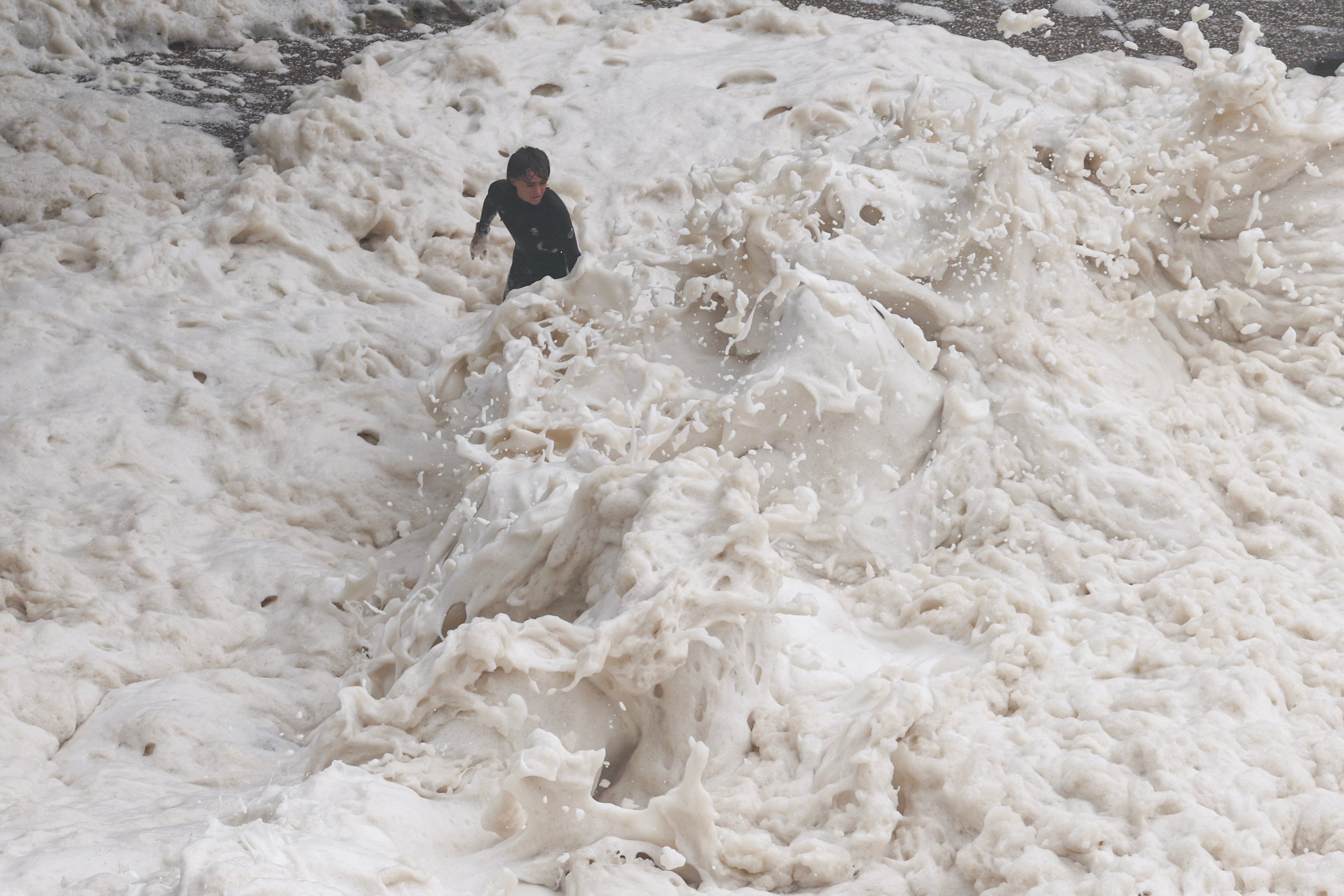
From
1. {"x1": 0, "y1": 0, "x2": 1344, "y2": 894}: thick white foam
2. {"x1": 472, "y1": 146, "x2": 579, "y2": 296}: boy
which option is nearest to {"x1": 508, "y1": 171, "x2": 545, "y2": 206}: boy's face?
{"x1": 472, "y1": 146, "x2": 579, "y2": 296}: boy

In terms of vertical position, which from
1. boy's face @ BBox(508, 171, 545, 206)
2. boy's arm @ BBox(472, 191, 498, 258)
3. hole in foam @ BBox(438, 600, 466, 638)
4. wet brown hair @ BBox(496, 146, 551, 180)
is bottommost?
hole in foam @ BBox(438, 600, 466, 638)

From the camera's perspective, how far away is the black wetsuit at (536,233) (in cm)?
393

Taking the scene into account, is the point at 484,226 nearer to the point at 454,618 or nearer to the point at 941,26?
the point at 454,618

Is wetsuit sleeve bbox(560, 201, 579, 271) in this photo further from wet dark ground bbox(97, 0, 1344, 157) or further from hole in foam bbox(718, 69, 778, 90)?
wet dark ground bbox(97, 0, 1344, 157)

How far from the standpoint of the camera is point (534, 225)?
3955mm

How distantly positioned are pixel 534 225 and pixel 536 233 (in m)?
0.03

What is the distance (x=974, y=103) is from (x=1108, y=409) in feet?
3.19

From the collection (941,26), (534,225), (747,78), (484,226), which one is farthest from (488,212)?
(941,26)

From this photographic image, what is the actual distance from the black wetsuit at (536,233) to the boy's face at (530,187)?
2cm

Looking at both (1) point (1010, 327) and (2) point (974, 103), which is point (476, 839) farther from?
(2) point (974, 103)

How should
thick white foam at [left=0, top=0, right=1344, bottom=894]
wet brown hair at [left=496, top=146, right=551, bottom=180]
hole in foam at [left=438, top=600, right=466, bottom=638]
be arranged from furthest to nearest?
1. wet brown hair at [left=496, top=146, right=551, bottom=180]
2. hole in foam at [left=438, top=600, right=466, bottom=638]
3. thick white foam at [left=0, top=0, right=1344, bottom=894]

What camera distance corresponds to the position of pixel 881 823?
1.86 metres

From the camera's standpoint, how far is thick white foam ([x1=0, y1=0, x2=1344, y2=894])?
6.04 feet

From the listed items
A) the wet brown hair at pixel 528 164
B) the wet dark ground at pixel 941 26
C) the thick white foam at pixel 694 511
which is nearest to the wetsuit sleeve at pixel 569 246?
the wet brown hair at pixel 528 164
